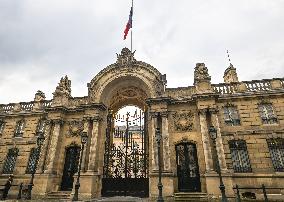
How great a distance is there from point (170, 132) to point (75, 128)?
911cm

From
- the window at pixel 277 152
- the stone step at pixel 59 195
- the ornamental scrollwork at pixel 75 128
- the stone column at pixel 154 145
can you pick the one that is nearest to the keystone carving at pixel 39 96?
the ornamental scrollwork at pixel 75 128

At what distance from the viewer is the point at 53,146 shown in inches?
780

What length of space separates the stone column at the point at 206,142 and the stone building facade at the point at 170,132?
0.07 metres

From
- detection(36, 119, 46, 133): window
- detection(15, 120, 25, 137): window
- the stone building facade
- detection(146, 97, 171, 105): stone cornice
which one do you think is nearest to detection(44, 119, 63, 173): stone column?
the stone building facade

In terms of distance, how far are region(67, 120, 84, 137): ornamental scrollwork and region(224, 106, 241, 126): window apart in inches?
523

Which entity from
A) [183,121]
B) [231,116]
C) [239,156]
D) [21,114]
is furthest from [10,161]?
[231,116]

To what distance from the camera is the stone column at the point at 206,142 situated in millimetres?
16500

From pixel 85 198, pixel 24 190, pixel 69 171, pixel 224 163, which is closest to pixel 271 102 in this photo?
pixel 224 163

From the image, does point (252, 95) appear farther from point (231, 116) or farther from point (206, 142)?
point (206, 142)

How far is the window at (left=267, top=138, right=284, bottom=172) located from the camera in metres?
16.8

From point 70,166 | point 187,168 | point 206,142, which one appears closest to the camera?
point 206,142

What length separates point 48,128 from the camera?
20719 mm

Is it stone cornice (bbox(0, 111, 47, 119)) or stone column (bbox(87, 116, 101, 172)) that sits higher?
stone cornice (bbox(0, 111, 47, 119))

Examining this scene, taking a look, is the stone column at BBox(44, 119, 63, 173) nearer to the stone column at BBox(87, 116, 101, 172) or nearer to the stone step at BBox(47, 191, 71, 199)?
the stone step at BBox(47, 191, 71, 199)
